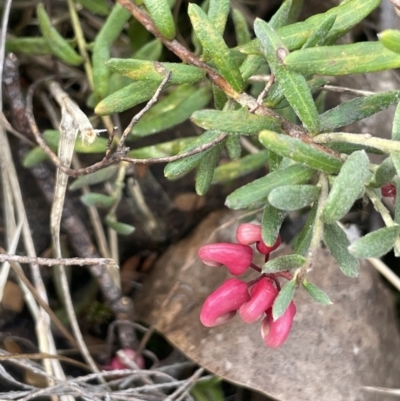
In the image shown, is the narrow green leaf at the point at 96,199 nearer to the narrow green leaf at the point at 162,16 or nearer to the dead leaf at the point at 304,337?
the dead leaf at the point at 304,337

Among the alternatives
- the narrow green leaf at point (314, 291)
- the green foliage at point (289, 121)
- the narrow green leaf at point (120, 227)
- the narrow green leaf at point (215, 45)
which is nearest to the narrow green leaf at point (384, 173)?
the green foliage at point (289, 121)

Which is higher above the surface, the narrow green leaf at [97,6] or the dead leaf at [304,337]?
the narrow green leaf at [97,6]

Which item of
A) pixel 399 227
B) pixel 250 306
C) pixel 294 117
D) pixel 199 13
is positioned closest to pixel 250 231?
pixel 250 306

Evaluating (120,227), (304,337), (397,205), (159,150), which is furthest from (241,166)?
(397,205)

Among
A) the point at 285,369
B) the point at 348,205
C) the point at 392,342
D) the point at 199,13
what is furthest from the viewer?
the point at 392,342

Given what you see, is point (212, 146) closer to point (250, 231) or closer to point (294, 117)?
point (250, 231)

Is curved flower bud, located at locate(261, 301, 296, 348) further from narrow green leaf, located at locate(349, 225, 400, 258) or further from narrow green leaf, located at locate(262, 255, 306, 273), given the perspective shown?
narrow green leaf, located at locate(349, 225, 400, 258)
